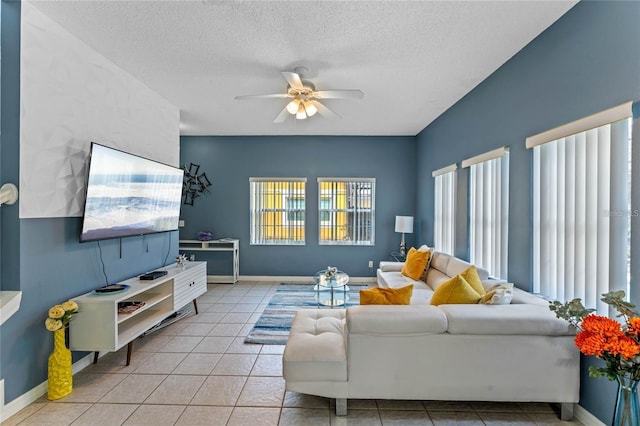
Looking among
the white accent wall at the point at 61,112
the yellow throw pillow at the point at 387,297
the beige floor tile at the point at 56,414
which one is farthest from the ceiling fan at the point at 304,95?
the beige floor tile at the point at 56,414

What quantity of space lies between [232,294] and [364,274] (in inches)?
97.0

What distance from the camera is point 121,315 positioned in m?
2.63

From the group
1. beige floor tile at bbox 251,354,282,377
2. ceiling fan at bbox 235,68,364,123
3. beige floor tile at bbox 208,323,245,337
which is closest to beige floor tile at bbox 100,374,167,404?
beige floor tile at bbox 251,354,282,377

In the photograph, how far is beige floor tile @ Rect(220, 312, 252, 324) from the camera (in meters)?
3.77

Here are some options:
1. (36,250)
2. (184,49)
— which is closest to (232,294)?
(36,250)

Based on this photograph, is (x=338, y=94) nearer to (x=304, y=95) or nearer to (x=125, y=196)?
(x=304, y=95)

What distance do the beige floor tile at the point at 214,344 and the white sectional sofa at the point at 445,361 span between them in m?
1.29

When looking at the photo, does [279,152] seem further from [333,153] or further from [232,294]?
[232,294]

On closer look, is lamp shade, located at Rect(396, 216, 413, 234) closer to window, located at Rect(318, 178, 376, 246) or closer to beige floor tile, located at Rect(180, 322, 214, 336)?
window, located at Rect(318, 178, 376, 246)

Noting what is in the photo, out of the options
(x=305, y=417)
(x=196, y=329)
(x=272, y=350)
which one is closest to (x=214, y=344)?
(x=196, y=329)

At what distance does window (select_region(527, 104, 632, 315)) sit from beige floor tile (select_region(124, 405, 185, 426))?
9.48 feet

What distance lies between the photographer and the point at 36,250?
7.39 ft

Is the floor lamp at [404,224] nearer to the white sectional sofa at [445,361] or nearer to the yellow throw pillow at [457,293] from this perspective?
the yellow throw pillow at [457,293]

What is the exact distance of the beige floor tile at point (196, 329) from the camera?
11.2 feet
